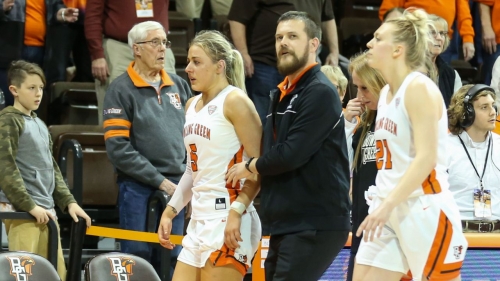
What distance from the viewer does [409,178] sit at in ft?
11.1

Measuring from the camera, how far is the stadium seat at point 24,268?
4.46 m

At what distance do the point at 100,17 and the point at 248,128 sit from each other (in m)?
3.29

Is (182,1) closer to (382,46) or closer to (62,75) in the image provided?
(62,75)

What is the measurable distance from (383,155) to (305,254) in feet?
1.90

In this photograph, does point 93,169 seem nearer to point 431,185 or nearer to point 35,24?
point 35,24

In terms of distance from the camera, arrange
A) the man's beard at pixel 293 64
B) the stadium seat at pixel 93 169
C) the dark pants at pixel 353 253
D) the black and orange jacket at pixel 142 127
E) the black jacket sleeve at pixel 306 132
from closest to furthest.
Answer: the black jacket sleeve at pixel 306 132, the man's beard at pixel 293 64, the dark pants at pixel 353 253, the black and orange jacket at pixel 142 127, the stadium seat at pixel 93 169

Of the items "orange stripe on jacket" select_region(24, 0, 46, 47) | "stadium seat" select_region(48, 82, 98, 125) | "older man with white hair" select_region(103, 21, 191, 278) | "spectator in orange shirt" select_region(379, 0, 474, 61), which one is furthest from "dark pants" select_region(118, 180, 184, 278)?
"spectator in orange shirt" select_region(379, 0, 474, 61)

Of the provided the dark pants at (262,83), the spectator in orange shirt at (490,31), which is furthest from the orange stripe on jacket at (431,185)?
the spectator in orange shirt at (490,31)

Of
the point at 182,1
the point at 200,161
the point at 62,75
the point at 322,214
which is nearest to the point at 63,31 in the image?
the point at 62,75

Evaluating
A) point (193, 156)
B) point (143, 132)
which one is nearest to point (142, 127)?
point (143, 132)

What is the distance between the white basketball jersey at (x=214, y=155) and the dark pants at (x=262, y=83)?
9.29ft

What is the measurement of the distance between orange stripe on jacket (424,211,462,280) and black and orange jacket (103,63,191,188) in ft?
7.88

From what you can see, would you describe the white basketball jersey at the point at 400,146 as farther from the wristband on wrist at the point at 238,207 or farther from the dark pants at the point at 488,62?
the dark pants at the point at 488,62

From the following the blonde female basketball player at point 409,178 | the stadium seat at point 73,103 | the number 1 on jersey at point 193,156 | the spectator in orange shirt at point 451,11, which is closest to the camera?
the blonde female basketball player at point 409,178
